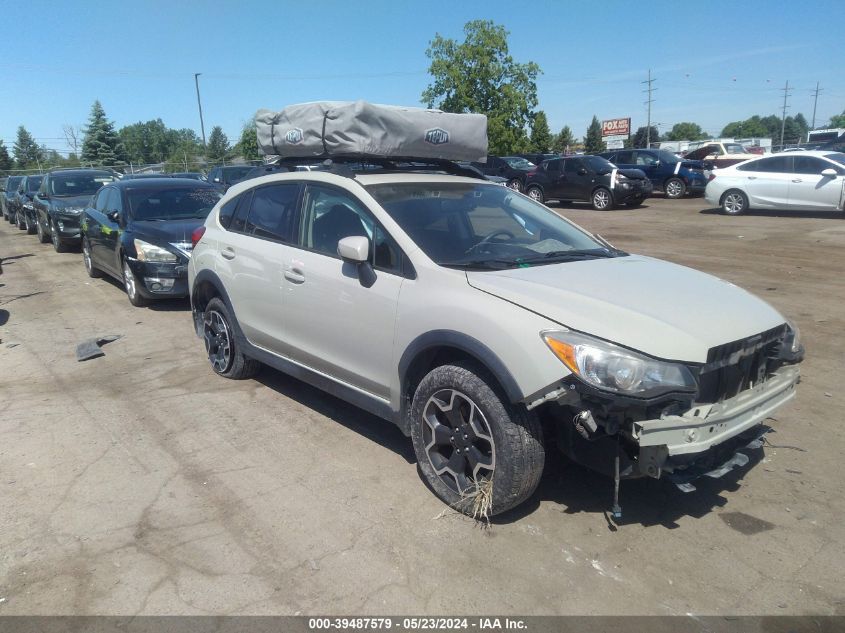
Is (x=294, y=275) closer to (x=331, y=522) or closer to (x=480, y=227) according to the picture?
(x=480, y=227)

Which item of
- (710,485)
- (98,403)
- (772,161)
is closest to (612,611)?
(710,485)

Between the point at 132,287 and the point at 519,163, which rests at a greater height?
the point at 519,163

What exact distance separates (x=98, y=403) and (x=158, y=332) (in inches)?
92.5

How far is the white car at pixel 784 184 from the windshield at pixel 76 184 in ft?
50.8

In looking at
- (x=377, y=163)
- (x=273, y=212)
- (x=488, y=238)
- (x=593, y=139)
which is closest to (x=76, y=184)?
(x=273, y=212)

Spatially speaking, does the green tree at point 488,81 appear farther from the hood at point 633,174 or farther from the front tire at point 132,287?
the front tire at point 132,287

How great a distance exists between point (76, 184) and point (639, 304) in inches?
611

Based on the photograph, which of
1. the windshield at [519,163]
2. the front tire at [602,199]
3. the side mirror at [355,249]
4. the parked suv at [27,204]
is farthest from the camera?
the windshield at [519,163]

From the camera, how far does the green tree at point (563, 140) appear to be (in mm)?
81375

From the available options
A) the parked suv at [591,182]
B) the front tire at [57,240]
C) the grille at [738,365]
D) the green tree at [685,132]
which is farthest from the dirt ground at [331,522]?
the green tree at [685,132]

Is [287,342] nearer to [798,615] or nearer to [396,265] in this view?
[396,265]

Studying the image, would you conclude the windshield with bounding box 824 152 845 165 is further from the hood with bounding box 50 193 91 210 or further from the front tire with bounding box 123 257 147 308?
the hood with bounding box 50 193 91 210

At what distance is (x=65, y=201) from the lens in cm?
1488

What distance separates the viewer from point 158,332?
7773mm
